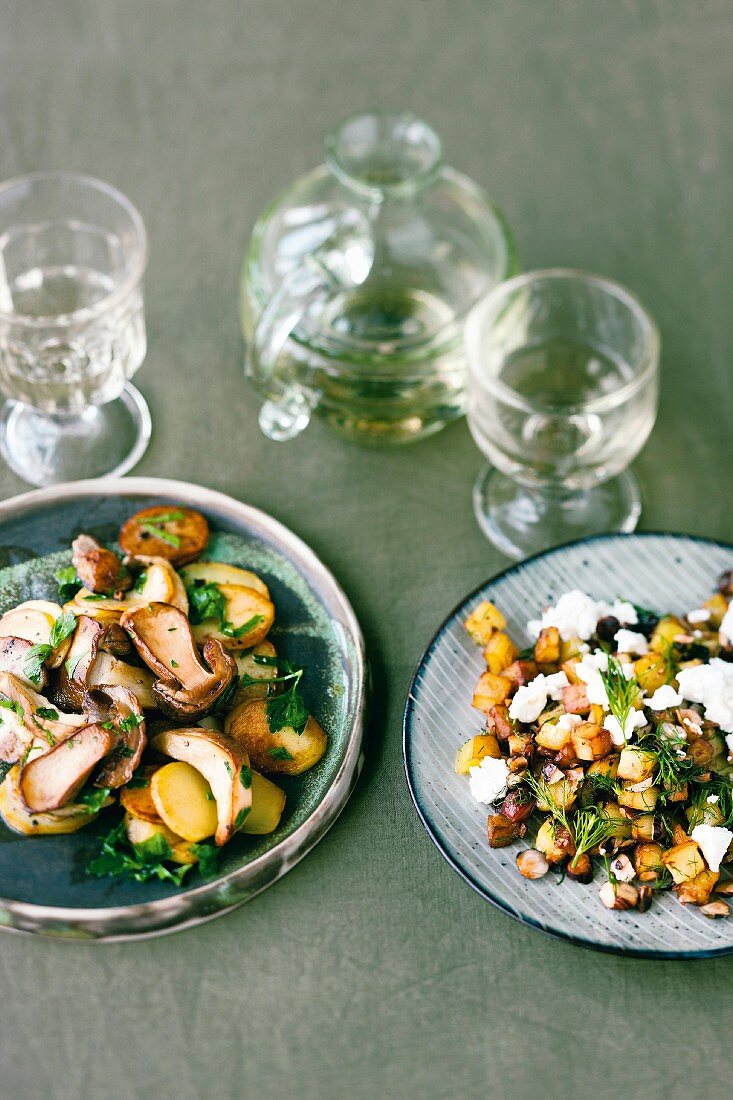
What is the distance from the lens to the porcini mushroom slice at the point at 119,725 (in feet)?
3.86

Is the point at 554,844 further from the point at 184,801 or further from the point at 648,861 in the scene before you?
the point at 184,801

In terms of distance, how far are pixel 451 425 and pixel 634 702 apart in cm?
54

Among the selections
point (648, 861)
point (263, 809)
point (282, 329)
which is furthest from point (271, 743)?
point (282, 329)

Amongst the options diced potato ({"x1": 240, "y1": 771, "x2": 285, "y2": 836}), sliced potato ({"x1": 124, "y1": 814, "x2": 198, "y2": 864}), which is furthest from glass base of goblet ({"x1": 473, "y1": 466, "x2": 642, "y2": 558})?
sliced potato ({"x1": 124, "y1": 814, "x2": 198, "y2": 864})

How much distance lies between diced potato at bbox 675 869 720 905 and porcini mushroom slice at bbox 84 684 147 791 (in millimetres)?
537

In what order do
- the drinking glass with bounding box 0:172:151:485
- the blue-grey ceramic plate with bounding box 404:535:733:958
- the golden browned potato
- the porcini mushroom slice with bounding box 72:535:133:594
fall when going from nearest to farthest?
the blue-grey ceramic plate with bounding box 404:535:733:958 < the golden browned potato < the porcini mushroom slice with bounding box 72:535:133:594 < the drinking glass with bounding box 0:172:151:485

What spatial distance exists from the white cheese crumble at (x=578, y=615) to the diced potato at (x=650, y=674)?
0.20ft

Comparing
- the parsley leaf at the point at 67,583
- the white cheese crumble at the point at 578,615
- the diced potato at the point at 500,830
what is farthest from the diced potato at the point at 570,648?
the parsley leaf at the point at 67,583

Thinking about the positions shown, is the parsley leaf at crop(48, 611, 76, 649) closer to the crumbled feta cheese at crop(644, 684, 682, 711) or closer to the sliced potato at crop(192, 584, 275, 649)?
the sliced potato at crop(192, 584, 275, 649)

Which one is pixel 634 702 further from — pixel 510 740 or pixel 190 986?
pixel 190 986

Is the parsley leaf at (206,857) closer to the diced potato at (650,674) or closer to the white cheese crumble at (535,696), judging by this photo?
the white cheese crumble at (535,696)

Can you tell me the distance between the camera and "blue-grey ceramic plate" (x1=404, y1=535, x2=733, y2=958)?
1143 millimetres

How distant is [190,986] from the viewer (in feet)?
3.90

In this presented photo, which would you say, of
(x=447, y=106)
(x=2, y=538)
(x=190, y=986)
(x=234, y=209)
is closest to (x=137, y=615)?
(x=2, y=538)
